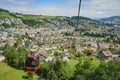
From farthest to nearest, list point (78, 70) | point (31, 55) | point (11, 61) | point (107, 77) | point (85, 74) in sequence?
point (11, 61) < point (78, 70) < point (85, 74) < point (107, 77) < point (31, 55)

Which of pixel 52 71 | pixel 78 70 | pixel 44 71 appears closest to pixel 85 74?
pixel 78 70

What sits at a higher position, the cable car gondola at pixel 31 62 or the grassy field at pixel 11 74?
the cable car gondola at pixel 31 62

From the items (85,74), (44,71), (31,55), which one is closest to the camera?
(31,55)

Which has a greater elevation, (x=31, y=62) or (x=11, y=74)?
(x=31, y=62)

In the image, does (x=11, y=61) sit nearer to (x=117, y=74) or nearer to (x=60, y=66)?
(x=60, y=66)

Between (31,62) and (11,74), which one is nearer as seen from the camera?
(31,62)

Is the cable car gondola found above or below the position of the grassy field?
above

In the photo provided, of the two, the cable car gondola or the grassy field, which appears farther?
the grassy field

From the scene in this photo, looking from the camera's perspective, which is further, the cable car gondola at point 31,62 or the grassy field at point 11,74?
the grassy field at point 11,74
